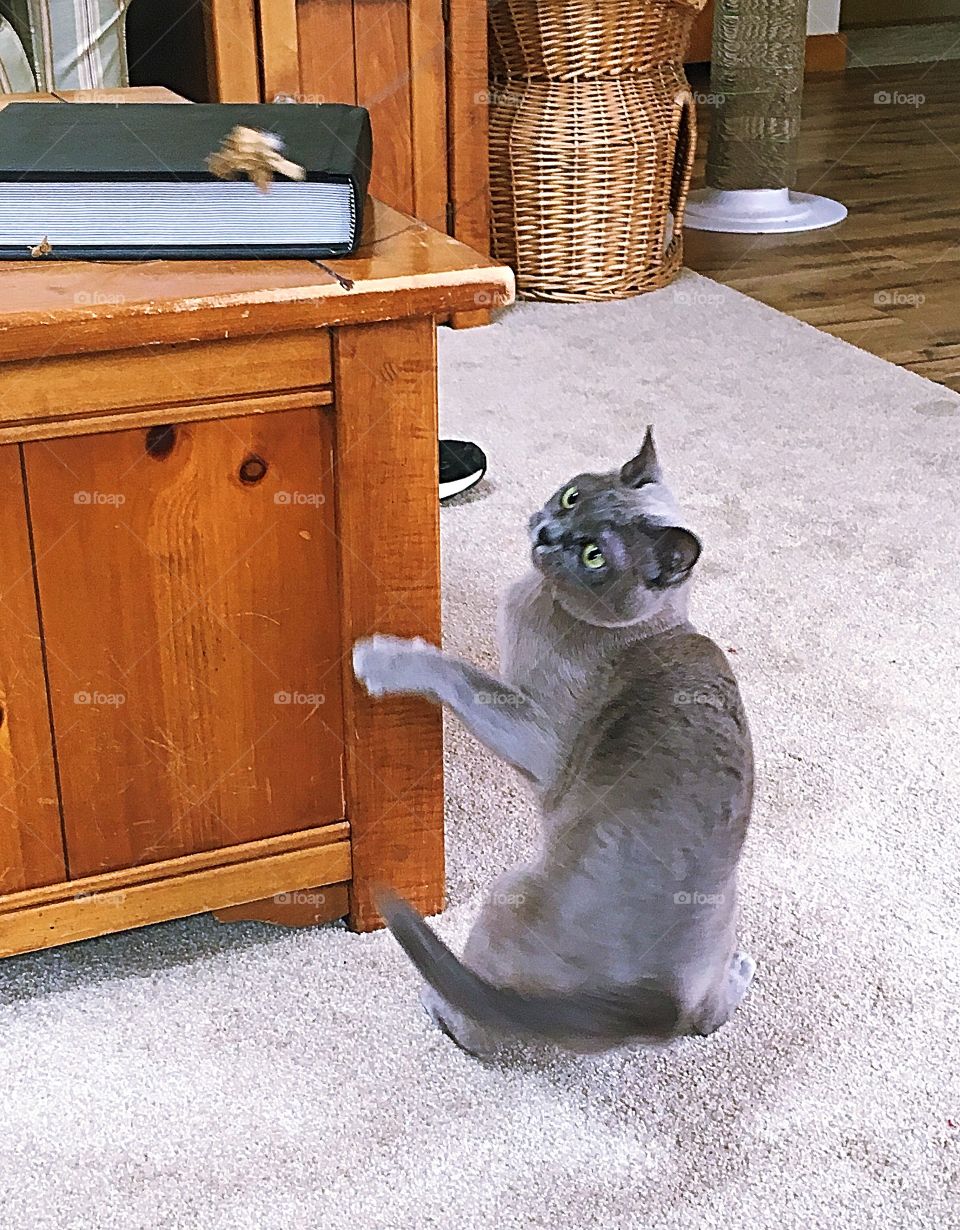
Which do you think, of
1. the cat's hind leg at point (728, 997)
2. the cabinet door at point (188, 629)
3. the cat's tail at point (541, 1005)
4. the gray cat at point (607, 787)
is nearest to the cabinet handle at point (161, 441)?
the cabinet door at point (188, 629)

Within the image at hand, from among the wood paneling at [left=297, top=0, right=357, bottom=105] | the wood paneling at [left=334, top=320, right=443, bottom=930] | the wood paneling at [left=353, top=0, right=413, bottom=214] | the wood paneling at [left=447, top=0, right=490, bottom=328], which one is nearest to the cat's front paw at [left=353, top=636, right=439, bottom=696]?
the wood paneling at [left=334, top=320, right=443, bottom=930]

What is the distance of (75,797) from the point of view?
105 cm

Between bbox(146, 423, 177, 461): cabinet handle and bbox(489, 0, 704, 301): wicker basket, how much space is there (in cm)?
186

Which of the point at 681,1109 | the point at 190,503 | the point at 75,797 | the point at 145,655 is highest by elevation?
the point at 190,503

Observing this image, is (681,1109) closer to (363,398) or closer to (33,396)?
(363,398)

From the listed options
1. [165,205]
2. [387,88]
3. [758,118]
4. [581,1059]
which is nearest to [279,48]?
[387,88]

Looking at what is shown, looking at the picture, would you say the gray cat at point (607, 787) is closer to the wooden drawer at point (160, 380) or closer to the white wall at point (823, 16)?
the wooden drawer at point (160, 380)

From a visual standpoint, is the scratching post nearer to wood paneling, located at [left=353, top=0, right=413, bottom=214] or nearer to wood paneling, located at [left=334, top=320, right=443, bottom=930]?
wood paneling, located at [left=353, top=0, right=413, bottom=214]

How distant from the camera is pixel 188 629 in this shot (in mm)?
1036

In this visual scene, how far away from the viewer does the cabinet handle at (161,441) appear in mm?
978

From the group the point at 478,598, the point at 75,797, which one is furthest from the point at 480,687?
the point at 478,598

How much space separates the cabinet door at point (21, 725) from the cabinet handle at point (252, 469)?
151 mm

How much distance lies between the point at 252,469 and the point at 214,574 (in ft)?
0.27

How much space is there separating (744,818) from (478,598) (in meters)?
Answer: 0.78
